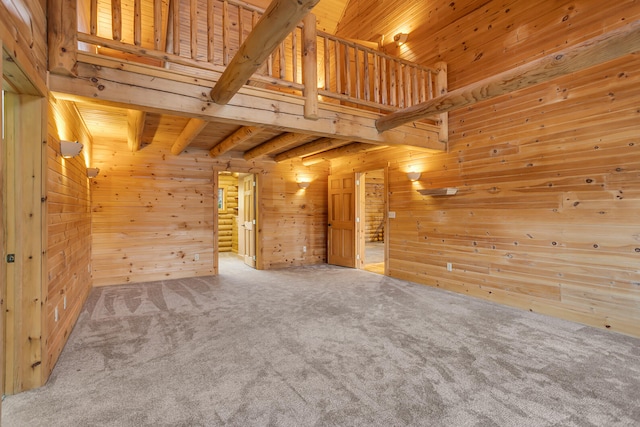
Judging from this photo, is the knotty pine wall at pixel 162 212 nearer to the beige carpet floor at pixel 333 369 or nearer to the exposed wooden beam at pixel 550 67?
the beige carpet floor at pixel 333 369

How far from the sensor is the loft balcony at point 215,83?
262 cm

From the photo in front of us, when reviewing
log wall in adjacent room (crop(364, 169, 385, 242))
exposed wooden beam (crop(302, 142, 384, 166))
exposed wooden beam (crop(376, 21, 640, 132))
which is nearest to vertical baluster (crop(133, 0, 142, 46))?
exposed wooden beam (crop(376, 21, 640, 132))

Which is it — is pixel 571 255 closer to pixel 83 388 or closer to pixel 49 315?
pixel 83 388

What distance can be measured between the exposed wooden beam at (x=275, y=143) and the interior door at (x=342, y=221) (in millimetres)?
1919

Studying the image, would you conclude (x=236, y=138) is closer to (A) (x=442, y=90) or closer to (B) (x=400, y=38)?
(A) (x=442, y=90)

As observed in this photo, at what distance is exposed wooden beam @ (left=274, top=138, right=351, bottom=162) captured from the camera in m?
4.86

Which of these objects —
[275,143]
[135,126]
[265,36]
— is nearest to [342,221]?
[275,143]

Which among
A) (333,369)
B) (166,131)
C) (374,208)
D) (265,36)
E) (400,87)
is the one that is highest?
(400,87)

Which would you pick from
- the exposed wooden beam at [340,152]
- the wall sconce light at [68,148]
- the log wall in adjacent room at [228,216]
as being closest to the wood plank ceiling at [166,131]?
the exposed wooden beam at [340,152]

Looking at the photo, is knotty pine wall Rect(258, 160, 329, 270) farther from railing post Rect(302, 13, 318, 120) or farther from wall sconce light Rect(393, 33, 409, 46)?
railing post Rect(302, 13, 318, 120)

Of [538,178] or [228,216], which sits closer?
[538,178]

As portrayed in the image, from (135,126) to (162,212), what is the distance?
1900mm

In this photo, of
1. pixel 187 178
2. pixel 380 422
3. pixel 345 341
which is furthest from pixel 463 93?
pixel 187 178

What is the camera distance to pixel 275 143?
5004 mm
